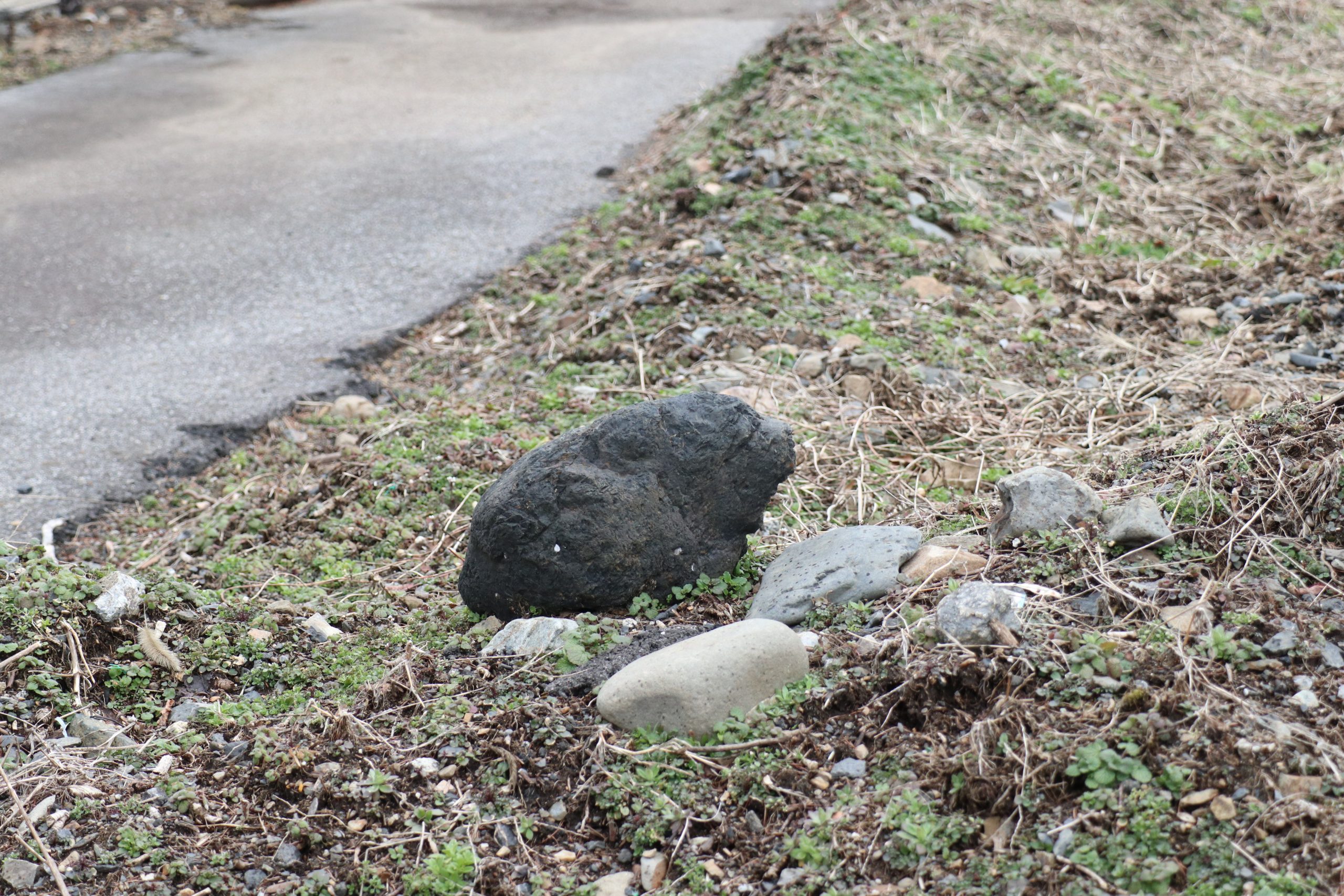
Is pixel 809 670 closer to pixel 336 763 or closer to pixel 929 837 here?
pixel 929 837

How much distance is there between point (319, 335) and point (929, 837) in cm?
382

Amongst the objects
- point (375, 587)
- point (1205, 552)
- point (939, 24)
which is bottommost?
point (375, 587)

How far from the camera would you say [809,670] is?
2.57 meters

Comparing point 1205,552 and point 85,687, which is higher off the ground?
point 1205,552

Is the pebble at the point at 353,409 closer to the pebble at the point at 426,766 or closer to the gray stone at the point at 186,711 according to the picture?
the gray stone at the point at 186,711

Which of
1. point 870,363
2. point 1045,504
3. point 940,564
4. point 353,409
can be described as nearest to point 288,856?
point 940,564

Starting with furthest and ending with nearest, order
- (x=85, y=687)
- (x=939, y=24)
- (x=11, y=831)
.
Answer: (x=939, y=24), (x=85, y=687), (x=11, y=831)

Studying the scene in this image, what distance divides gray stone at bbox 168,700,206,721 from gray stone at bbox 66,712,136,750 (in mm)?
124

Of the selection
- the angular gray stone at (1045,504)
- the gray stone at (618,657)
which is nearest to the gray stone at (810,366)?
the angular gray stone at (1045,504)

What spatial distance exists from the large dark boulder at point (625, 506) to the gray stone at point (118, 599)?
878 millimetres

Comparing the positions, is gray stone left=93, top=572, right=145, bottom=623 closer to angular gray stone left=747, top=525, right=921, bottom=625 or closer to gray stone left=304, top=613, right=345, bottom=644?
gray stone left=304, top=613, right=345, bottom=644

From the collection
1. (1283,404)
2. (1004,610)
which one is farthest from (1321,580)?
(1283,404)

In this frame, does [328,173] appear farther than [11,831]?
Yes

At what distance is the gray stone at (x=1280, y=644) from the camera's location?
2311mm
